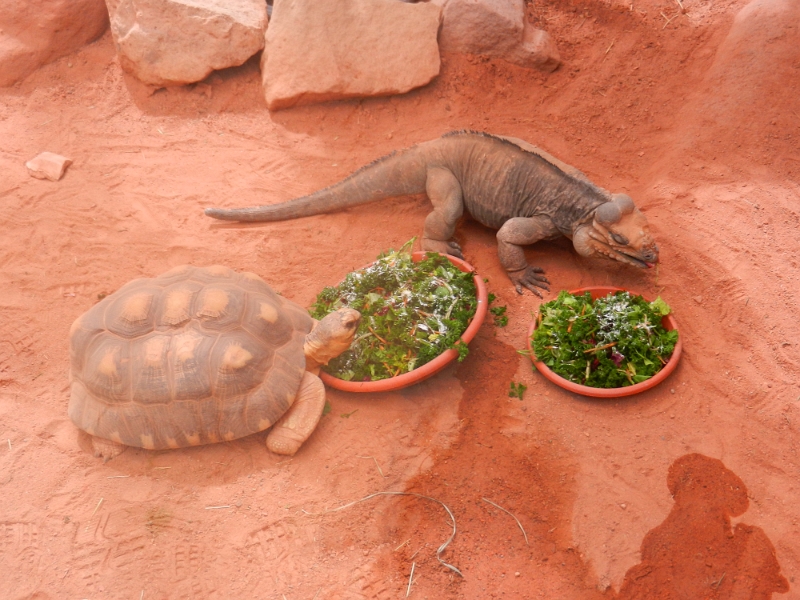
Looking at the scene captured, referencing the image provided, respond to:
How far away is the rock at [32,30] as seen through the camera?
24.1ft

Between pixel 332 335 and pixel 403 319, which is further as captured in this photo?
pixel 403 319

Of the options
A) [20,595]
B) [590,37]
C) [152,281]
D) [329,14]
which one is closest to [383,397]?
[152,281]

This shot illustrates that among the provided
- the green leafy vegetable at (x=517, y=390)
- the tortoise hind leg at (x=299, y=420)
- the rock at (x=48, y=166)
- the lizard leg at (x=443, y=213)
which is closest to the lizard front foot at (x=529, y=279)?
the lizard leg at (x=443, y=213)

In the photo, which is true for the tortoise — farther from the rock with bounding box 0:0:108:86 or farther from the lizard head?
the rock with bounding box 0:0:108:86

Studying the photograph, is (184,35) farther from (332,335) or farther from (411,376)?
(411,376)

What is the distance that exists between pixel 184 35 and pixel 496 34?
3610mm

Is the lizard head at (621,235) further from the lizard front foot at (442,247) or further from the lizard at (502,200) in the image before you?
the lizard front foot at (442,247)

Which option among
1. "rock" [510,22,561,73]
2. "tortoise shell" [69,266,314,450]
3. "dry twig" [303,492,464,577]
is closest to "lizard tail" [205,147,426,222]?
"tortoise shell" [69,266,314,450]

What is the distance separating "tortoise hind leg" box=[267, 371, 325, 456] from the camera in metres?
4.06

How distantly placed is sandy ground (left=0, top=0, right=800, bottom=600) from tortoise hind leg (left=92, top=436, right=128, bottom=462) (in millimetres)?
63

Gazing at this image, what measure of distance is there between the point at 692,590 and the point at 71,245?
18.7ft

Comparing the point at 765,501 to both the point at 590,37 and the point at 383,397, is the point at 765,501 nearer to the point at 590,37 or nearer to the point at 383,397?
the point at 383,397

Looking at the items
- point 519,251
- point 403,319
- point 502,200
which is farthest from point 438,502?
point 502,200

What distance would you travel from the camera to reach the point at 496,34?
691 cm
